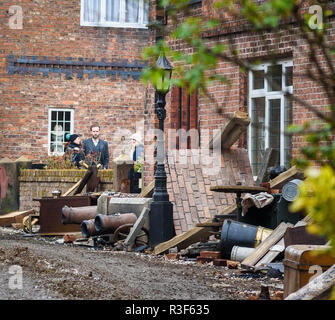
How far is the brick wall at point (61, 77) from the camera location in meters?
23.4

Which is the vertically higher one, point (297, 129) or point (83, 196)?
point (297, 129)

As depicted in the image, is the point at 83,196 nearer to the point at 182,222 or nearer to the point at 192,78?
the point at 182,222

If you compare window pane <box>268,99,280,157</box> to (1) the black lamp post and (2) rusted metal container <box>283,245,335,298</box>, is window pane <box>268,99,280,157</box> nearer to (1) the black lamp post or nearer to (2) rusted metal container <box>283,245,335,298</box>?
(1) the black lamp post

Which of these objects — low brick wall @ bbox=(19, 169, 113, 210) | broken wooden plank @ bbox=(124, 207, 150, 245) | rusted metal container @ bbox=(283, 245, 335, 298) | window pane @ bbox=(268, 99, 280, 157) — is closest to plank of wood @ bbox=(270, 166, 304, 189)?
window pane @ bbox=(268, 99, 280, 157)

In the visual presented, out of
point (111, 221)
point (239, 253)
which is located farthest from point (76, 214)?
point (239, 253)

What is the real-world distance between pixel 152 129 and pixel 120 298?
31.6ft

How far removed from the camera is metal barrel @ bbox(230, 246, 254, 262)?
1052cm

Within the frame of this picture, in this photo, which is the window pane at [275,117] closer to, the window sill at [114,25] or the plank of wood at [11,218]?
the plank of wood at [11,218]

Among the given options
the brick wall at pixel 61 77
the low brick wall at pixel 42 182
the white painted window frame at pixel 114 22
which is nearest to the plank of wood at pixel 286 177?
the low brick wall at pixel 42 182

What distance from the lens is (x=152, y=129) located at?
1619 centimetres

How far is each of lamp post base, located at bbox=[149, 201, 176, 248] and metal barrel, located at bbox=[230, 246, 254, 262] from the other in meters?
2.06

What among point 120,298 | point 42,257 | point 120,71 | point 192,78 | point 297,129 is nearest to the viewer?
point 192,78

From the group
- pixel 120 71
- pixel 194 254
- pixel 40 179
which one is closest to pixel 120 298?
pixel 194 254

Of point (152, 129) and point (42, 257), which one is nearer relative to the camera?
point (42, 257)
